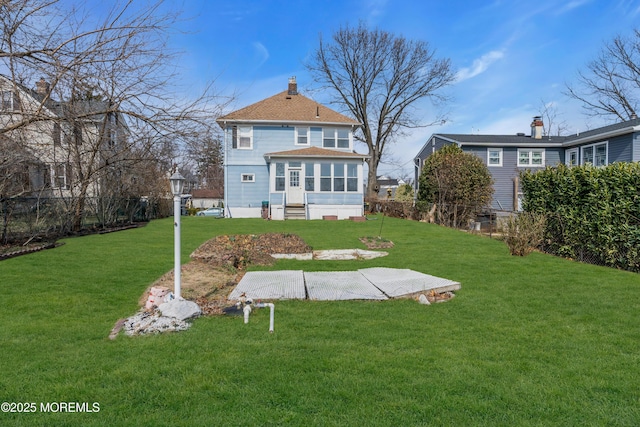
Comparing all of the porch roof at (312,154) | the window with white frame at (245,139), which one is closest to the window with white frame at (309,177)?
the porch roof at (312,154)

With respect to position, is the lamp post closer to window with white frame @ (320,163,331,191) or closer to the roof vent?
window with white frame @ (320,163,331,191)

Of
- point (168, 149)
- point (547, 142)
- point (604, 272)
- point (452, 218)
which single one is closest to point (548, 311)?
point (604, 272)

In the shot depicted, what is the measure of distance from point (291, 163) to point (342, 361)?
19026mm

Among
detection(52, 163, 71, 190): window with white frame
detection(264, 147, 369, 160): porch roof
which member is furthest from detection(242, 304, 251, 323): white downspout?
detection(264, 147, 369, 160): porch roof

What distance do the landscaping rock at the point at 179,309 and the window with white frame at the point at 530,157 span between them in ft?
82.8

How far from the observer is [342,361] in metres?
3.64

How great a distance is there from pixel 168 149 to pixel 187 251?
156 inches

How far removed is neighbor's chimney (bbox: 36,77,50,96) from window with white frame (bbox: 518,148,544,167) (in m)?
25.5

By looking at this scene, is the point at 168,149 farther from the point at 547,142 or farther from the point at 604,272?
the point at 547,142

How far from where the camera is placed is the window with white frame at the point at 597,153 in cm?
2150

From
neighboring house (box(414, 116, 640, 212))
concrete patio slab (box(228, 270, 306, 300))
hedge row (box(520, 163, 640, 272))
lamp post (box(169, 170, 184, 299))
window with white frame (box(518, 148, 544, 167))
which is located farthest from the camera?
window with white frame (box(518, 148, 544, 167))

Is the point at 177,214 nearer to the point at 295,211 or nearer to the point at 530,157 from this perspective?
the point at 295,211

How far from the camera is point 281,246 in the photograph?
1021 centimetres

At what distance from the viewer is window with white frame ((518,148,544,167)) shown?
25.5 metres
